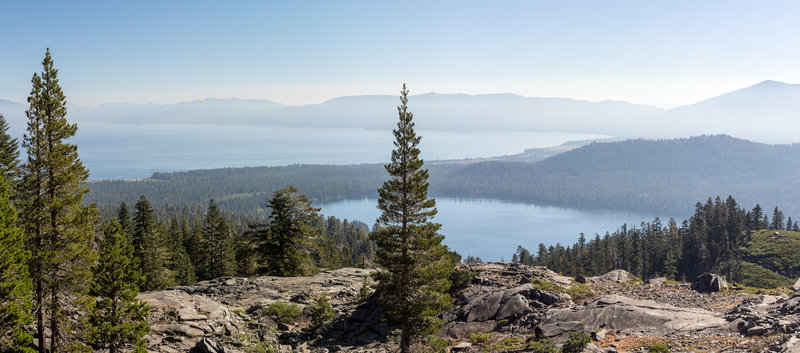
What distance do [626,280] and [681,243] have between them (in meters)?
98.3

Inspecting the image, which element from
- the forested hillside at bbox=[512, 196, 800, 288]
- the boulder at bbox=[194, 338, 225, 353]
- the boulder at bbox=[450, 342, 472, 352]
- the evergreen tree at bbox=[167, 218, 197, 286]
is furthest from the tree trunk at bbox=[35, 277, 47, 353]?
the forested hillside at bbox=[512, 196, 800, 288]

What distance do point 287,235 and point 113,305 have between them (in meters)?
24.0

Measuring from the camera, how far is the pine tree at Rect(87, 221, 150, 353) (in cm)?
2153

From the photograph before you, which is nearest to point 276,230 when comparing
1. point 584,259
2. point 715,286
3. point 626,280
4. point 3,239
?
point 3,239

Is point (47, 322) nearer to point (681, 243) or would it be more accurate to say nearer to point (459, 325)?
point (459, 325)

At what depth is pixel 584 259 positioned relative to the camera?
122312 mm

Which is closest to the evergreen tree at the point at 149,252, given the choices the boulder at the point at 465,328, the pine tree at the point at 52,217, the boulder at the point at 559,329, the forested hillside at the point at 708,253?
the pine tree at the point at 52,217

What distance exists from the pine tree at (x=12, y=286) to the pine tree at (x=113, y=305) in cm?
260

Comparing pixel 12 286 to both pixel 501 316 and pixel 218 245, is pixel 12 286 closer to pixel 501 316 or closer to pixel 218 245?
pixel 501 316

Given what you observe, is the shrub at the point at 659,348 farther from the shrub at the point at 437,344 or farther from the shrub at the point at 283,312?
the shrub at the point at 283,312

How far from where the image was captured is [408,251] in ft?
91.8

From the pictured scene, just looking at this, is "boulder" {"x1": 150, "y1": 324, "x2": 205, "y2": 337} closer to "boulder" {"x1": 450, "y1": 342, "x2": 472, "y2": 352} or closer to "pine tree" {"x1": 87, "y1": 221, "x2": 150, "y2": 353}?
"pine tree" {"x1": 87, "y1": 221, "x2": 150, "y2": 353}

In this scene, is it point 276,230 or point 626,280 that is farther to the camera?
point 276,230

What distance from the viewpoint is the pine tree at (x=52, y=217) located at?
70.3 ft
